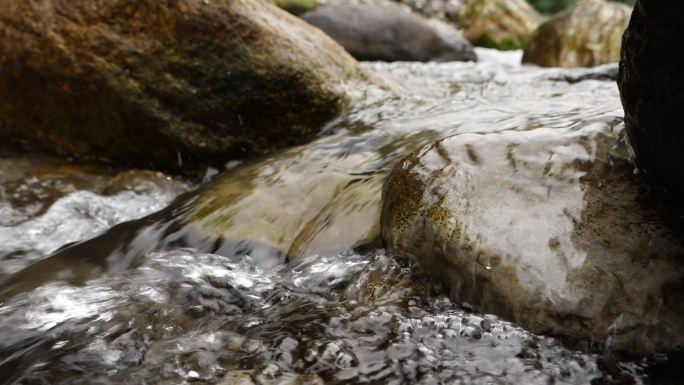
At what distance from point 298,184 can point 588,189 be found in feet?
5.83

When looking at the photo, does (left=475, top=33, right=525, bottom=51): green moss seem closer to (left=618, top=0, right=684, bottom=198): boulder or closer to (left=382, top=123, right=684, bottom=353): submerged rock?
(left=382, top=123, right=684, bottom=353): submerged rock

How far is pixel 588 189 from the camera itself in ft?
8.24

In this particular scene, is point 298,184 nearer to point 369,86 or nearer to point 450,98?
point 369,86

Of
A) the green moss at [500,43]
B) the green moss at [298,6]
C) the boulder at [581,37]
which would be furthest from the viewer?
the green moss at [500,43]

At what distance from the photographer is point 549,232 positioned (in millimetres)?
2338

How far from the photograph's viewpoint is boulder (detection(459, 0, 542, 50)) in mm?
15352

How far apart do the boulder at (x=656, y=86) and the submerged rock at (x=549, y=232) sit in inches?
8.9

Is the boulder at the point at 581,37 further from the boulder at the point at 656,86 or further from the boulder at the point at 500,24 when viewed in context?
the boulder at the point at 656,86

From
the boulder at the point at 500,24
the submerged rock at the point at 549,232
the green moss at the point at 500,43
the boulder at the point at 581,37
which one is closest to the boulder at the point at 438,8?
the boulder at the point at 500,24

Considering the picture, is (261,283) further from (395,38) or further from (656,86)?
(395,38)

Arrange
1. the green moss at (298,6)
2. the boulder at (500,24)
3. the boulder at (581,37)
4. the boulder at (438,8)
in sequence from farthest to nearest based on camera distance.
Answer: the boulder at (438,8) < the boulder at (500,24) < the green moss at (298,6) < the boulder at (581,37)

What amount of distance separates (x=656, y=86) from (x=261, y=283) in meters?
1.86

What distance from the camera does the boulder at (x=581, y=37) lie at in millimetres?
10719

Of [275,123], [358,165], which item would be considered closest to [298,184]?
[358,165]
